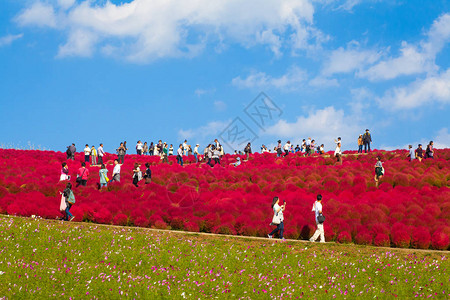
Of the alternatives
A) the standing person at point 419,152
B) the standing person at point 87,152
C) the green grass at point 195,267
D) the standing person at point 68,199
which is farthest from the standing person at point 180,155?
the green grass at point 195,267

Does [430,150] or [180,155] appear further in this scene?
[180,155]

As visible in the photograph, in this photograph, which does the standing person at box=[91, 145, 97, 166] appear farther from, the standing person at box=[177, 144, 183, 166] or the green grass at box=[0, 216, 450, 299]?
the green grass at box=[0, 216, 450, 299]

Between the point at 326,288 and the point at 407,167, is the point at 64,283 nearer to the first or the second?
the point at 326,288

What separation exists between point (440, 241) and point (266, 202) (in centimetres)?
706

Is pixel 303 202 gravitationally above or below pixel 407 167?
below

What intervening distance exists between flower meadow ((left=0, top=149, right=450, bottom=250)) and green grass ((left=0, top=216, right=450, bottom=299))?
46.2 inches

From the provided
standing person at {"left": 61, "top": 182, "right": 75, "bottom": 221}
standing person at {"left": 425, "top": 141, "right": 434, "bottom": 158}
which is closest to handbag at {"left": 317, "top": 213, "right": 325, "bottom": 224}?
standing person at {"left": 61, "top": 182, "right": 75, "bottom": 221}

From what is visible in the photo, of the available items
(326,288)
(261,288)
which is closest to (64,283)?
(261,288)

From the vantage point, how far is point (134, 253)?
13438 mm

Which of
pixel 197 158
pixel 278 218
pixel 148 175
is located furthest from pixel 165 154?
pixel 278 218

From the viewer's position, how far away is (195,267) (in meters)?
12.5

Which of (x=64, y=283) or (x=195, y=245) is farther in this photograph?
(x=195, y=245)

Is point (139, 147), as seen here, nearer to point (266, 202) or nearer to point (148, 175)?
point (148, 175)

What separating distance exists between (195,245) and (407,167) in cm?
1802
